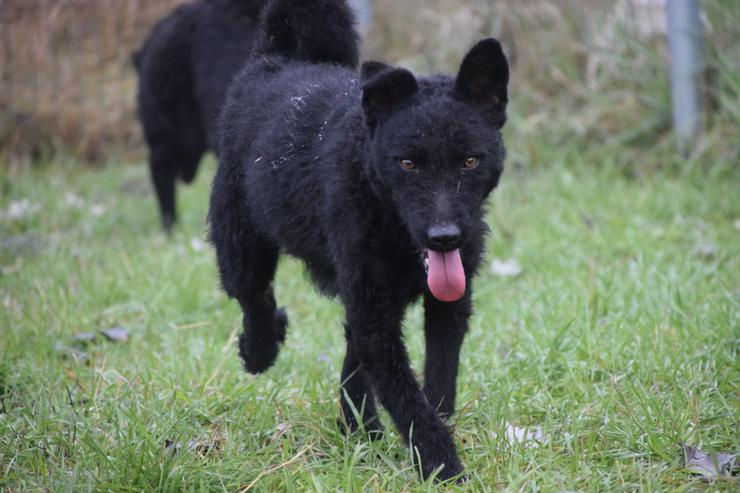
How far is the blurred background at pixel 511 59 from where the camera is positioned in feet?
22.7

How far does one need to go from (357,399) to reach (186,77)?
4137mm

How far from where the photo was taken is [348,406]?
3.21m

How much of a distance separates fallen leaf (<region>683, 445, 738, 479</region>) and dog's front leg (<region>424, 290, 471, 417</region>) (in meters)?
0.76

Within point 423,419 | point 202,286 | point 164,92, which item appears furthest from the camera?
point 164,92

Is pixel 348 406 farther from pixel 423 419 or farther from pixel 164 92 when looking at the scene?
pixel 164 92

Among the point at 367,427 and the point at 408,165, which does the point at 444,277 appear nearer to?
the point at 408,165

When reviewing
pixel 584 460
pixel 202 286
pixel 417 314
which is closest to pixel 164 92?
pixel 202 286

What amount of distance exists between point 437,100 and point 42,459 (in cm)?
168

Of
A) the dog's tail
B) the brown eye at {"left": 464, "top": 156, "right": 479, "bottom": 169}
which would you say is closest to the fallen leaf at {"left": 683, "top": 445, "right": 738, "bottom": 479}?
the brown eye at {"left": 464, "top": 156, "right": 479, "bottom": 169}

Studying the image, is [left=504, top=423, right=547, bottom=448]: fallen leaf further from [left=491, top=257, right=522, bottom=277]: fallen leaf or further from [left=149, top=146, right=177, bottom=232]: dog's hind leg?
[left=149, top=146, right=177, bottom=232]: dog's hind leg

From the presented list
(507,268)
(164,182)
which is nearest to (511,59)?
(164,182)

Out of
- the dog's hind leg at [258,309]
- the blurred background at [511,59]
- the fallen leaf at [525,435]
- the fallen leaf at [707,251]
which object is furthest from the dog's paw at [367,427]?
the blurred background at [511,59]

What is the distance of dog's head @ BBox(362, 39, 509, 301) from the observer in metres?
2.72

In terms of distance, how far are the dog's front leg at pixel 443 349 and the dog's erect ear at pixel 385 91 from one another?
629 mm
